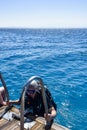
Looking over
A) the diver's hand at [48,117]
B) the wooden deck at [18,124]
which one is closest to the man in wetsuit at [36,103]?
the diver's hand at [48,117]

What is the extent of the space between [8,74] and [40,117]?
931 cm

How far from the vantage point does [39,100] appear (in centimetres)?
622

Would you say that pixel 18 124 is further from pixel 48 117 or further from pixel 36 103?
pixel 48 117

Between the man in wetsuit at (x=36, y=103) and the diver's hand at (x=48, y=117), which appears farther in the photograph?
the man in wetsuit at (x=36, y=103)

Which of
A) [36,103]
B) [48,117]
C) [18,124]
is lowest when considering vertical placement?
[18,124]

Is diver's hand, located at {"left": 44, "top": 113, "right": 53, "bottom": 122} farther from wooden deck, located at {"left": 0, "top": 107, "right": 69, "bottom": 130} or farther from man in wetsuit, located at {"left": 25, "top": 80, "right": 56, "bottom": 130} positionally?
wooden deck, located at {"left": 0, "top": 107, "right": 69, "bottom": 130}

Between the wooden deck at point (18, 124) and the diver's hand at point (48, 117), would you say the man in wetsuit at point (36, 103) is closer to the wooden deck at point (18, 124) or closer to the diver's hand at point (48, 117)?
the diver's hand at point (48, 117)

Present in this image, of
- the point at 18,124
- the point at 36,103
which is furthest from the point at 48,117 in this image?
A: the point at 18,124

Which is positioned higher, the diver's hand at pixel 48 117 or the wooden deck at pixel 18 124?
the diver's hand at pixel 48 117

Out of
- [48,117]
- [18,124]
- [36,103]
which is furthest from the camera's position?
[36,103]

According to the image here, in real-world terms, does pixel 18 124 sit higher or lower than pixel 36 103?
lower

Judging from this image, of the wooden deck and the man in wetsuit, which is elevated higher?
the man in wetsuit

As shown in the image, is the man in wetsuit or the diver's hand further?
the man in wetsuit

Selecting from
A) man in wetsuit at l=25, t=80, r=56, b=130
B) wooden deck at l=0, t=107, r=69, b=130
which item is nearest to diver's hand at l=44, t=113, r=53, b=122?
man in wetsuit at l=25, t=80, r=56, b=130
